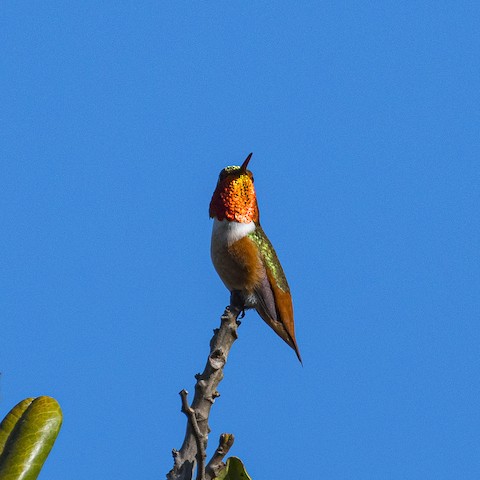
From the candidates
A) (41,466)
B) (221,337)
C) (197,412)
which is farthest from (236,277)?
(41,466)

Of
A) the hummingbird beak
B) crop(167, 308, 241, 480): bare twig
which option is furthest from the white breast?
crop(167, 308, 241, 480): bare twig

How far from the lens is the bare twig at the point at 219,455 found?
14.9 feet

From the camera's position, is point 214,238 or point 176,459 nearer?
point 176,459

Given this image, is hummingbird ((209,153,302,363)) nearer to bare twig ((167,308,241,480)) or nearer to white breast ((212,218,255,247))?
white breast ((212,218,255,247))

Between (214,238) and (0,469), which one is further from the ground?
(214,238)

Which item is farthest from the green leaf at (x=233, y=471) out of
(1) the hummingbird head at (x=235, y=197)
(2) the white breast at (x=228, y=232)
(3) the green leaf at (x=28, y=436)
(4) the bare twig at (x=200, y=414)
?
(1) the hummingbird head at (x=235, y=197)

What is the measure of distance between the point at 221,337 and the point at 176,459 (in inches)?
33.2

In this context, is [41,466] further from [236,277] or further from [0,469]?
[236,277]

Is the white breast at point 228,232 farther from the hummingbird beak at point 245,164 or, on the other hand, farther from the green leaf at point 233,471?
the green leaf at point 233,471

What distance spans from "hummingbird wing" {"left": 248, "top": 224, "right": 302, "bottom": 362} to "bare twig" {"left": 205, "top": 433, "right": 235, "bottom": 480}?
3101 mm

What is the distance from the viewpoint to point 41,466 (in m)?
4.25

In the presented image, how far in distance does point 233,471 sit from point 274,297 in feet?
10.6

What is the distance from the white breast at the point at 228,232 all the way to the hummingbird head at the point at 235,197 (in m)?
0.04

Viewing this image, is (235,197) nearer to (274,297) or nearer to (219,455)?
(274,297)
